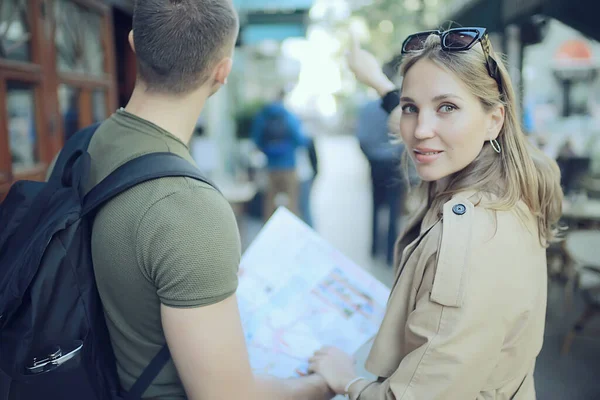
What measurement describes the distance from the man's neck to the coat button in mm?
753

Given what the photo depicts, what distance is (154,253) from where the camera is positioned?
3.77 ft

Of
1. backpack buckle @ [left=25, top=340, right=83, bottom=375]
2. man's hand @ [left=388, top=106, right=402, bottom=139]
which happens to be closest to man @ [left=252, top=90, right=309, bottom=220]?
man's hand @ [left=388, top=106, right=402, bottom=139]

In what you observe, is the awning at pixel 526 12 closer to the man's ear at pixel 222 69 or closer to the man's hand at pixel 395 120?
the man's hand at pixel 395 120

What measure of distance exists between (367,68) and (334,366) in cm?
115

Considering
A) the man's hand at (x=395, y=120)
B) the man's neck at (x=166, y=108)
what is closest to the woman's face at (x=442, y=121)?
the man's hand at (x=395, y=120)

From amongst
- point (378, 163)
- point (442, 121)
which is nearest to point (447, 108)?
point (442, 121)

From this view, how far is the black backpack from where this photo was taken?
1134 millimetres

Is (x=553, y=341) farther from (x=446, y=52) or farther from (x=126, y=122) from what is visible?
(x=126, y=122)

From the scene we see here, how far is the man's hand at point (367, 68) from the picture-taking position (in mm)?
1946

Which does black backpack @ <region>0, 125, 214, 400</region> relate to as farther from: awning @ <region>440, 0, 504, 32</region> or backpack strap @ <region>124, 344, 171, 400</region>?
awning @ <region>440, 0, 504, 32</region>

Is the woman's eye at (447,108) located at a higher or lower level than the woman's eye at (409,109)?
higher

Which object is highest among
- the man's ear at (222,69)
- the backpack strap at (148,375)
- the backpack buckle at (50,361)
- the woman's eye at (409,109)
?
the man's ear at (222,69)

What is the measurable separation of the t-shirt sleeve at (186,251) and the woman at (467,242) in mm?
464

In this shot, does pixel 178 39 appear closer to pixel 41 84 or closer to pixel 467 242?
pixel 467 242
